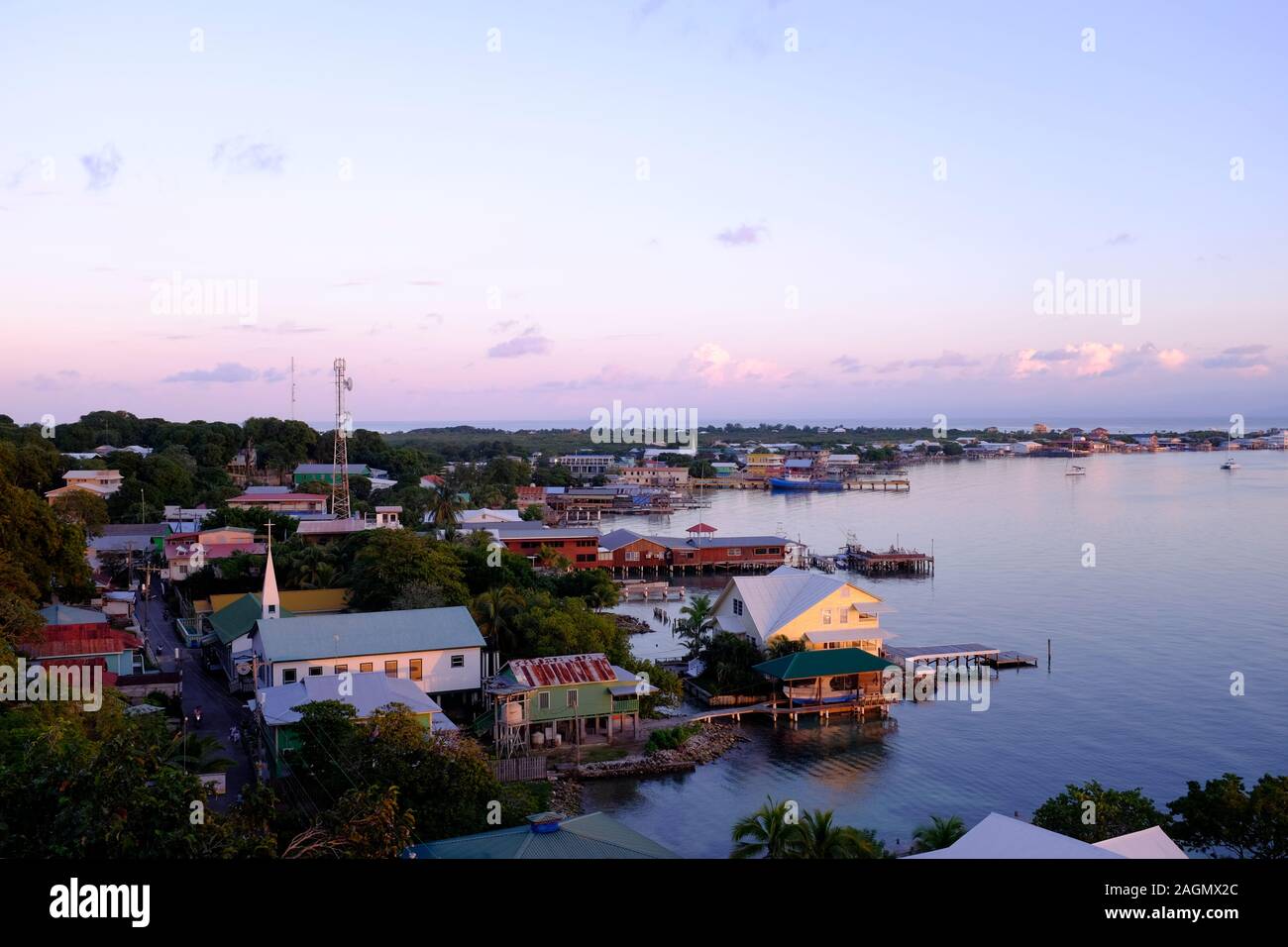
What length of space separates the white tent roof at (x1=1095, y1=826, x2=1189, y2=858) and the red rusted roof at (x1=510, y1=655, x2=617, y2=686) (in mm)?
9603

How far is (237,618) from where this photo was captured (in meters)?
21.0

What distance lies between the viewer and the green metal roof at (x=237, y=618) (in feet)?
66.9

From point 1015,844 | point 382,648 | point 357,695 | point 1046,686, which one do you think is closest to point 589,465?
point 1046,686

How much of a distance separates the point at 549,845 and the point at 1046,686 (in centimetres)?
1543

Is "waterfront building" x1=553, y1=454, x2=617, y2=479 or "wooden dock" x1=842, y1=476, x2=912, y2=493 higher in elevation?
"waterfront building" x1=553, y1=454, x2=617, y2=479

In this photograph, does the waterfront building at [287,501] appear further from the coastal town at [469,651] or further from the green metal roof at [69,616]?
the green metal roof at [69,616]

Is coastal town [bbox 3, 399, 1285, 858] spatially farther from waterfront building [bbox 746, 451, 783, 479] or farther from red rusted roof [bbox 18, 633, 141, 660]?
waterfront building [bbox 746, 451, 783, 479]

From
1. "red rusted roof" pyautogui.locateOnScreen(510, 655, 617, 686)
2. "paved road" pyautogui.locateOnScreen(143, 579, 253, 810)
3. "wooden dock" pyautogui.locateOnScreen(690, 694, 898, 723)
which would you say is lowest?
"wooden dock" pyautogui.locateOnScreen(690, 694, 898, 723)

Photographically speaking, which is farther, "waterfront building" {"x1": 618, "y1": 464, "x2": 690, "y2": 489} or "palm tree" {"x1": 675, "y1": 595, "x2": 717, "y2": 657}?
"waterfront building" {"x1": 618, "y1": 464, "x2": 690, "y2": 489}

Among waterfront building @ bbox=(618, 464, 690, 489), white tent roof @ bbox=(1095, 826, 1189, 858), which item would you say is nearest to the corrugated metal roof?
waterfront building @ bbox=(618, 464, 690, 489)

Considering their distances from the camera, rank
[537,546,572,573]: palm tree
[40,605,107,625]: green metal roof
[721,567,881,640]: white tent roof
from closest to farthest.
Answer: [40,605,107,625]: green metal roof < [721,567,881,640]: white tent roof < [537,546,572,573]: palm tree

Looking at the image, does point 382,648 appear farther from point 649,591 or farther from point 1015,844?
point 649,591

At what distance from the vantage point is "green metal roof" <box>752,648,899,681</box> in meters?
19.8
